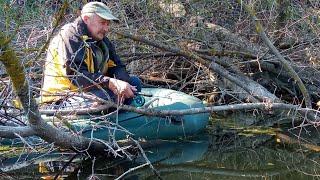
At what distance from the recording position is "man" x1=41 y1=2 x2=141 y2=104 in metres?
5.11

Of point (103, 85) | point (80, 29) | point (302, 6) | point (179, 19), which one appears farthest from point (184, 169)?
point (302, 6)

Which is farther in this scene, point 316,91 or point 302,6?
point 302,6

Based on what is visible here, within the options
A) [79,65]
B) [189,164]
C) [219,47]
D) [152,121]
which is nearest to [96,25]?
[79,65]

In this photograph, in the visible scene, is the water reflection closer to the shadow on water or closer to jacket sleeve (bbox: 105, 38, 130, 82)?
the shadow on water

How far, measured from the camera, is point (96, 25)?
5.42 meters

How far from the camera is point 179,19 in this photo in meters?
7.06

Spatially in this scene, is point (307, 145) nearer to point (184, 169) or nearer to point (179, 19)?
point (184, 169)

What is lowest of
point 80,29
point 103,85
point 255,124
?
point 255,124

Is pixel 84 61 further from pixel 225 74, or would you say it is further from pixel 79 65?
pixel 225 74

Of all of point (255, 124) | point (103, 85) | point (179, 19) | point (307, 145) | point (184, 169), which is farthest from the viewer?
point (179, 19)

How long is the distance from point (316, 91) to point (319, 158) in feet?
5.63

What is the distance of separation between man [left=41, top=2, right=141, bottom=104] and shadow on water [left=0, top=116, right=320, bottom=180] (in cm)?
51

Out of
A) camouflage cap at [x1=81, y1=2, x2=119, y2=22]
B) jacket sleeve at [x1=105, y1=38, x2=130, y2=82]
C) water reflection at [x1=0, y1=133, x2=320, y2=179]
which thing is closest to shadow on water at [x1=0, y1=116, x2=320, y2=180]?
water reflection at [x1=0, y1=133, x2=320, y2=179]

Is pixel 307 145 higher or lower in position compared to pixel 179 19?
lower
